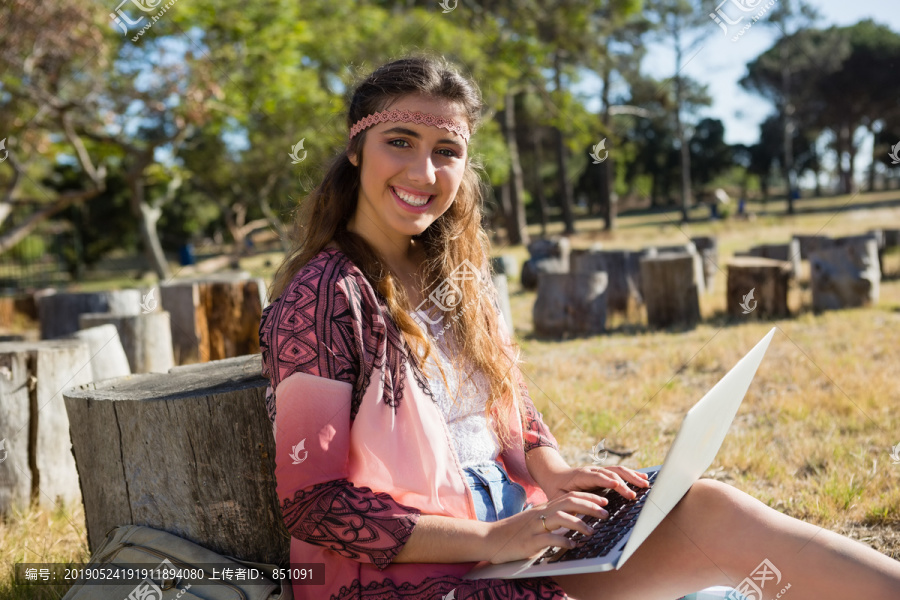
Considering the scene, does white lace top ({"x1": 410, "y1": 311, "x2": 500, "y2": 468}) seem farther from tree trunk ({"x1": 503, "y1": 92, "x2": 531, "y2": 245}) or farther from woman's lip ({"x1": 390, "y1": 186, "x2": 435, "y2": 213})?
tree trunk ({"x1": 503, "y1": 92, "x2": 531, "y2": 245})

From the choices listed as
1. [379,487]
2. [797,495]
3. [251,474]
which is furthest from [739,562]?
[797,495]

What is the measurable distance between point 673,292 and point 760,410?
→ 10.5 feet

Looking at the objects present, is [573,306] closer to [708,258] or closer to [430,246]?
[708,258]

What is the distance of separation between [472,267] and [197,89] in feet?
34.7

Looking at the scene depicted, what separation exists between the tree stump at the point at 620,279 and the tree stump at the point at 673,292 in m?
0.91

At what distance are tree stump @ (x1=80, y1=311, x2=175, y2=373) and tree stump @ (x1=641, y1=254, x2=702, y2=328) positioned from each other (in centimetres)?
459

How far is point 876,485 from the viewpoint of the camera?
313 cm

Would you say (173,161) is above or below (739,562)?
above

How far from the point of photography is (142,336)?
17.0 feet

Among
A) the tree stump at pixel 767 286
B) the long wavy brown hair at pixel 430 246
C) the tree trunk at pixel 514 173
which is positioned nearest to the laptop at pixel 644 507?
the long wavy brown hair at pixel 430 246

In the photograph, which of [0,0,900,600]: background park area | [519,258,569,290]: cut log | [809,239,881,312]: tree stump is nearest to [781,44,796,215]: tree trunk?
[0,0,900,600]: background park area

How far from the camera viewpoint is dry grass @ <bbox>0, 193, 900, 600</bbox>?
118 inches

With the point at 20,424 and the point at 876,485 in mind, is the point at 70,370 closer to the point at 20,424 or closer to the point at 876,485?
the point at 20,424

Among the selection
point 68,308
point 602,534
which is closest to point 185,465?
point 602,534
